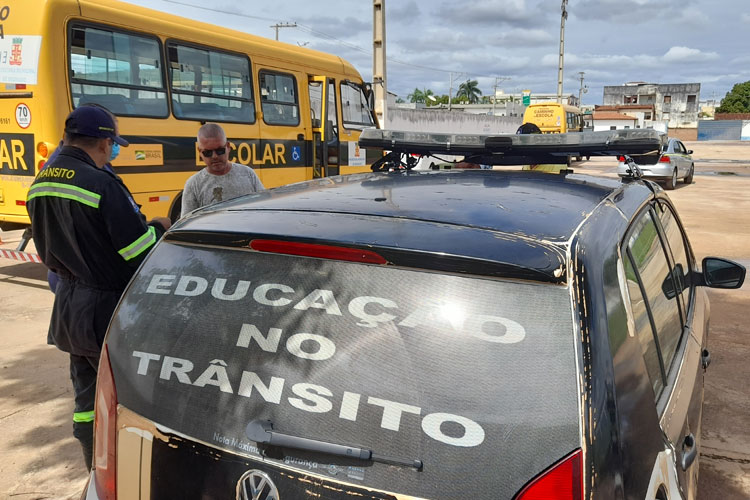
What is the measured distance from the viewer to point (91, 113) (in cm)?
279

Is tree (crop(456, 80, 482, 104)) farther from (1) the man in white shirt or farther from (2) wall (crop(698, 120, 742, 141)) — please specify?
(1) the man in white shirt

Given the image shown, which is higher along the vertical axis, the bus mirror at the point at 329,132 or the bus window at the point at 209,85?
the bus window at the point at 209,85

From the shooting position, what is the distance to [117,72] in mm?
6914

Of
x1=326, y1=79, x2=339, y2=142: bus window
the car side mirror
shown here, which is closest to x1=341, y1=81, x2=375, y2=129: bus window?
x1=326, y1=79, x2=339, y2=142: bus window

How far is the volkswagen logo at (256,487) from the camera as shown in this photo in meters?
1.37

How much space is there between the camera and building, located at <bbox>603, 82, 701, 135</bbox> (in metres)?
85.9

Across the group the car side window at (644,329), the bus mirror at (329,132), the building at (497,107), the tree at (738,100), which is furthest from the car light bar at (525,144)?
the tree at (738,100)

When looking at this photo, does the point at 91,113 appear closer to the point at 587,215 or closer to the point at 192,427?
the point at 192,427

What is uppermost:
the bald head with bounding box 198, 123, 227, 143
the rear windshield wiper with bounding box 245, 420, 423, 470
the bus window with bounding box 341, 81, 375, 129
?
the bus window with bounding box 341, 81, 375, 129

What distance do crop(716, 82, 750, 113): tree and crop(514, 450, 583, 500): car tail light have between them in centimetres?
8999

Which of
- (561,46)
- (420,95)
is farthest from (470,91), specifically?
(561,46)

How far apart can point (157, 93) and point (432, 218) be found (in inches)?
261

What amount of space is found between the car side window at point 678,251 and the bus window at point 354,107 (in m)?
7.82

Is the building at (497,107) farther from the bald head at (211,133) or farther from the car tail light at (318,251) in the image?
the car tail light at (318,251)
